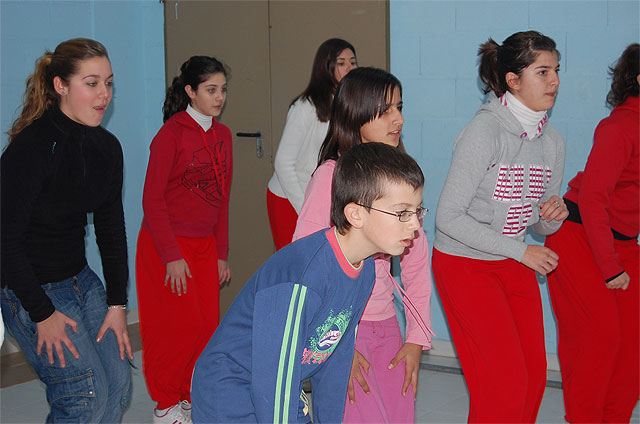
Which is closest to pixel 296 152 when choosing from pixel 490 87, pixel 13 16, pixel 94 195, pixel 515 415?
pixel 490 87

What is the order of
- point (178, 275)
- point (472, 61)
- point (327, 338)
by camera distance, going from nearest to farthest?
1. point (327, 338)
2. point (178, 275)
3. point (472, 61)

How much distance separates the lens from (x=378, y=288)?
212cm

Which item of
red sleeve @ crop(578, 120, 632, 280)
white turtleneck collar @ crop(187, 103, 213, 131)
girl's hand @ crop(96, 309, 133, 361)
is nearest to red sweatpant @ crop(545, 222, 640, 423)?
red sleeve @ crop(578, 120, 632, 280)

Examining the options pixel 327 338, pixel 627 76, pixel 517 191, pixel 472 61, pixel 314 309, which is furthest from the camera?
pixel 472 61

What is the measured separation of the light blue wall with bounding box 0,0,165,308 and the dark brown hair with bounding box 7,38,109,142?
1.90 meters

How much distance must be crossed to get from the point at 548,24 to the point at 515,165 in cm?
140

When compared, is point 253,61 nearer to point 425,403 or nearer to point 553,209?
point 425,403

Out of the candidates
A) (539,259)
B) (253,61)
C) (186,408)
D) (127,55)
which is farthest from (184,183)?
(127,55)

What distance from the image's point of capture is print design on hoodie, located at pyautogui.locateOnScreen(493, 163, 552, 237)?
2.40 meters

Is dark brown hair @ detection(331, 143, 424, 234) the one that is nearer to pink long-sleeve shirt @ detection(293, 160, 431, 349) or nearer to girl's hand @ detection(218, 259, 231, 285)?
pink long-sleeve shirt @ detection(293, 160, 431, 349)

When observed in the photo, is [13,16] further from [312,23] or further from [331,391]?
[331,391]

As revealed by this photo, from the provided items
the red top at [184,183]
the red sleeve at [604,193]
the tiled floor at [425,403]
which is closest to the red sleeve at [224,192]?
the red top at [184,183]

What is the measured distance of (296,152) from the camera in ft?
10.7

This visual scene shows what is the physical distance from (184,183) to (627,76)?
6.08ft
